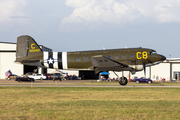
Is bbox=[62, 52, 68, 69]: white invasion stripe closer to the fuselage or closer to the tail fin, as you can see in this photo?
the fuselage

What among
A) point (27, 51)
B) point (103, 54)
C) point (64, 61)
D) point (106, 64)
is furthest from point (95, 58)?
point (27, 51)

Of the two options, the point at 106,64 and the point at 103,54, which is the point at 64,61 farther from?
the point at 106,64

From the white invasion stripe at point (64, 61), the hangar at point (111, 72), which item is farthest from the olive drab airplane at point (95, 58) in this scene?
the hangar at point (111, 72)

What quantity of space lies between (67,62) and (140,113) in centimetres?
1973

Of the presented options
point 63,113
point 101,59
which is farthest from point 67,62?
point 63,113

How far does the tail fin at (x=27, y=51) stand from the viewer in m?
33.6

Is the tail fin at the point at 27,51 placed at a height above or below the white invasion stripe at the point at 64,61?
above

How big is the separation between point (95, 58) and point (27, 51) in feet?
36.4

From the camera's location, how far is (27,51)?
3403cm

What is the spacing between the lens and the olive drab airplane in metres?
30.5

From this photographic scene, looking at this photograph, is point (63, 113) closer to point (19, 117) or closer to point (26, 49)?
point (19, 117)

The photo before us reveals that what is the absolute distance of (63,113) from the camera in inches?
535

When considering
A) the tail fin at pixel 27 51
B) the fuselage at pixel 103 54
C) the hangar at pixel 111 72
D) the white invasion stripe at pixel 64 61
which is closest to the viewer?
the fuselage at pixel 103 54

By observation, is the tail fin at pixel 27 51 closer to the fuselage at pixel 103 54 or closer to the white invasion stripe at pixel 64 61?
the fuselage at pixel 103 54
